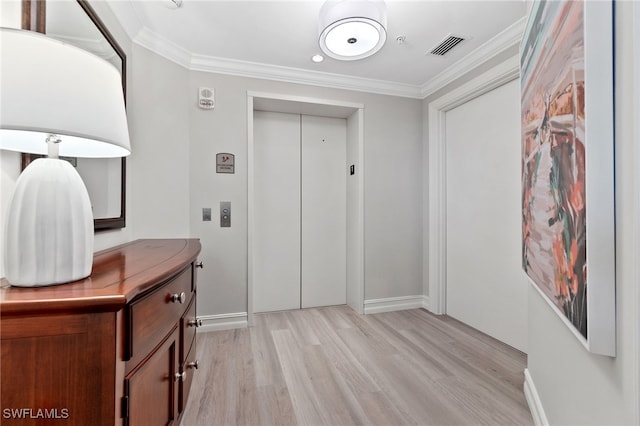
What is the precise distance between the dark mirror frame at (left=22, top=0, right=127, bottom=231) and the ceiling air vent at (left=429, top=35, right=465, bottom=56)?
2.32 metres

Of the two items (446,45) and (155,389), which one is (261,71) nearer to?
(446,45)

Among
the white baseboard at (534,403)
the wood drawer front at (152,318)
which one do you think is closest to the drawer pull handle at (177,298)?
the wood drawer front at (152,318)

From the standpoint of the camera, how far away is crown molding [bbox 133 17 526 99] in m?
2.15

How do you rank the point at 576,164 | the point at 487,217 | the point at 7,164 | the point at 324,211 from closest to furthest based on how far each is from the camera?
the point at 576,164 < the point at 7,164 < the point at 487,217 < the point at 324,211

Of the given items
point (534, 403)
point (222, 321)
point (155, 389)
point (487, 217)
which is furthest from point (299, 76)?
point (534, 403)

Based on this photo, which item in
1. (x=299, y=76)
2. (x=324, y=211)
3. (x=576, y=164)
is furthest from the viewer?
(x=324, y=211)

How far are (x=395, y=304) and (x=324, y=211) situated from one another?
50.8 inches

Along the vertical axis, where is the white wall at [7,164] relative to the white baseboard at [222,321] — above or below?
above

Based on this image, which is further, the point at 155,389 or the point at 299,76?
the point at 299,76

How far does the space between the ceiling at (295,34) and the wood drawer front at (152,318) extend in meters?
1.79

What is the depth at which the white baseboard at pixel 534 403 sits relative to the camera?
4.47 ft

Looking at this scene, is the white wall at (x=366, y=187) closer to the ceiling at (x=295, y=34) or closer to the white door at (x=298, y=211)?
the ceiling at (x=295, y=34)

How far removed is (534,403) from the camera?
1488 mm

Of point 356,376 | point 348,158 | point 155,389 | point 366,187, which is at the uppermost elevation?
point 348,158
